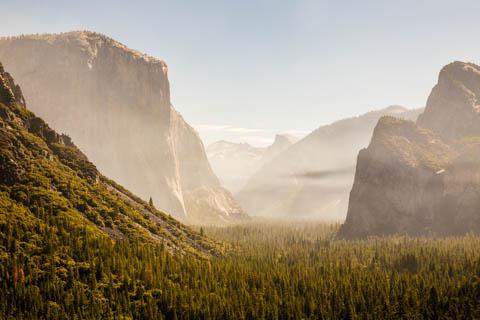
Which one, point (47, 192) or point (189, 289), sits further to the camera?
point (47, 192)

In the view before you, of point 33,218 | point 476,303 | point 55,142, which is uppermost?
point 55,142

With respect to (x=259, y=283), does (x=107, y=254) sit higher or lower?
higher

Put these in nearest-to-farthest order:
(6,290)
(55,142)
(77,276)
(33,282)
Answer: (6,290) → (33,282) → (77,276) → (55,142)

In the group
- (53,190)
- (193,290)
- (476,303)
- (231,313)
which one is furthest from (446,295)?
(53,190)

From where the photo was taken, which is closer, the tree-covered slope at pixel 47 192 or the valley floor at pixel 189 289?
the valley floor at pixel 189 289

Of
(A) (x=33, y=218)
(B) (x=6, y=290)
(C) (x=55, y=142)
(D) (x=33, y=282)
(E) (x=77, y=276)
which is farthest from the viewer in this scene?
(C) (x=55, y=142)

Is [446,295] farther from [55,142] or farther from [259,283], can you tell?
[55,142]

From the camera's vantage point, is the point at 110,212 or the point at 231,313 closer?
the point at 231,313

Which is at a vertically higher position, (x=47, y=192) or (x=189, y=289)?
(x=47, y=192)

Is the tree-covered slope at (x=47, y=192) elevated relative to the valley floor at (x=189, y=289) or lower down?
elevated

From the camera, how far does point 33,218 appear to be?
453 feet

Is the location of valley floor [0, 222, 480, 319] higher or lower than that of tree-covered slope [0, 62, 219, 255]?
lower

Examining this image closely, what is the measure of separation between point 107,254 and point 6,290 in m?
35.5

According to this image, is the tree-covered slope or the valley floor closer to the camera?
the valley floor
